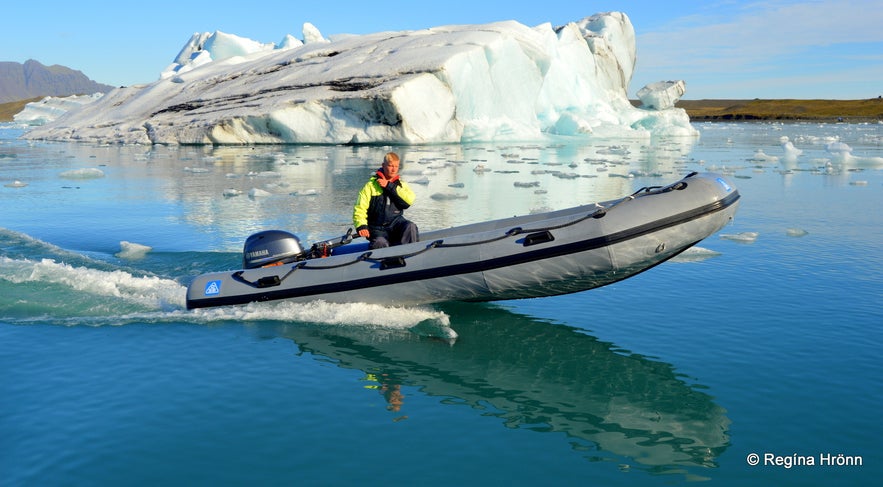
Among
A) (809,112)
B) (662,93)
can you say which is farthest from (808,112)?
(662,93)

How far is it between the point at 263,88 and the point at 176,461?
102 ft

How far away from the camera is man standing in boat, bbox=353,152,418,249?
22.1 ft

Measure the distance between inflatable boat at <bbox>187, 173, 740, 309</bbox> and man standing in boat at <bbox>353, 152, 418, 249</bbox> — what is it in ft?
1.62

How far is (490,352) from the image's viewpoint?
18.3 feet

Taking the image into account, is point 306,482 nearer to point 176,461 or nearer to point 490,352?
point 176,461

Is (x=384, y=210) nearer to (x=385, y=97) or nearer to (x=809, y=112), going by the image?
(x=385, y=97)

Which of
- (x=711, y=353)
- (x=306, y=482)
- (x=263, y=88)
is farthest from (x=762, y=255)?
(x=263, y=88)

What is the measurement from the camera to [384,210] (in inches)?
268

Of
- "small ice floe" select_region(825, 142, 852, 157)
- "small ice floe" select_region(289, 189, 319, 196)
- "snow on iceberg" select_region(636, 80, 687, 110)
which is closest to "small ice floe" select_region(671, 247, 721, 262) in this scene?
"small ice floe" select_region(289, 189, 319, 196)

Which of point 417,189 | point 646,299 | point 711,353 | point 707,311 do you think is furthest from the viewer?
point 417,189

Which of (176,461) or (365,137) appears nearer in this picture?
(176,461)

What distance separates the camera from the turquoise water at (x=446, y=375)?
3721mm

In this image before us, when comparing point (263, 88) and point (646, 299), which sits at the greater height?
point (263, 88)

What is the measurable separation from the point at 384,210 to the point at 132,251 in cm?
380
